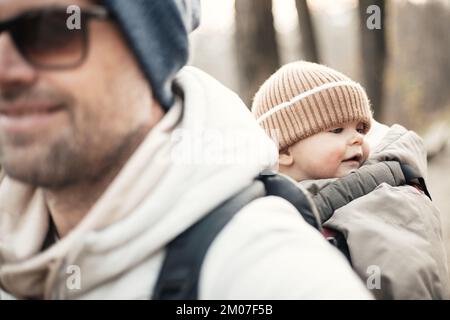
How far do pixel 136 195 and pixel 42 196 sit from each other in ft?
0.98

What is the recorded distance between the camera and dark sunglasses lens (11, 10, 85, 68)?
1262 millimetres

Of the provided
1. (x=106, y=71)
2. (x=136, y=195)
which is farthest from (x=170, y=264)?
(x=106, y=71)

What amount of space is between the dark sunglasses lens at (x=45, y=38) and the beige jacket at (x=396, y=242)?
0.94m

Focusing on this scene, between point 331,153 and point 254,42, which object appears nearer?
point 331,153

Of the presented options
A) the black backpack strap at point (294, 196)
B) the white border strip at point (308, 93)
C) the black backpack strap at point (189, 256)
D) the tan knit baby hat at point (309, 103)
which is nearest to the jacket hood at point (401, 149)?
the tan knit baby hat at point (309, 103)

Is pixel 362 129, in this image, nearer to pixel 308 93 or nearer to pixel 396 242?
pixel 308 93

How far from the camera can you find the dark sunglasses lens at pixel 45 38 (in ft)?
4.14

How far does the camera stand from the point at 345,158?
2316mm

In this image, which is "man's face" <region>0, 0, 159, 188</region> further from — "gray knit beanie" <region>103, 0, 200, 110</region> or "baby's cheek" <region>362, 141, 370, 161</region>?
"baby's cheek" <region>362, 141, 370, 161</region>

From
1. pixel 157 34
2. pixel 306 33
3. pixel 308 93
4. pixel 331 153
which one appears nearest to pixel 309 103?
A: pixel 308 93

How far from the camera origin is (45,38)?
4.15 ft

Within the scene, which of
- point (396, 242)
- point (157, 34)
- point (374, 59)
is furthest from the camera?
point (374, 59)

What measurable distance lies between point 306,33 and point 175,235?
22.1 feet

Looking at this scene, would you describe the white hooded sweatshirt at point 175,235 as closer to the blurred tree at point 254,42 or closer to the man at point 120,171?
the man at point 120,171
